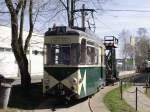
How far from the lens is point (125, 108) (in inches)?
877

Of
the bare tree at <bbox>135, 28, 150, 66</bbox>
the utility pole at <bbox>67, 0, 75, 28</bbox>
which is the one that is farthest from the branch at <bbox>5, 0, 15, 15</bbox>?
the bare tree at <bbox>135, 28, 150, 66</bbox>

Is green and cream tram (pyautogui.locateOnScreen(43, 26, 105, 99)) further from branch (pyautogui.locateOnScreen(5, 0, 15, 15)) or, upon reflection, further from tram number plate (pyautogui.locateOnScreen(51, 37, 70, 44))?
branch (pyautogui.locateOnScreen(5, 0, 15, 15))

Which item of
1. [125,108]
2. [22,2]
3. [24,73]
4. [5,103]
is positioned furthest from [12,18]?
[125,108]

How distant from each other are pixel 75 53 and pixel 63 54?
0.58 meters

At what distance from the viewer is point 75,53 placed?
21562 mm

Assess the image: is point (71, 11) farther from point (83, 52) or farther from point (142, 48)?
point (142, 48)

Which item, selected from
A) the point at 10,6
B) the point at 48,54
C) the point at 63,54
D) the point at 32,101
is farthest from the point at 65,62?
the point at 10,6

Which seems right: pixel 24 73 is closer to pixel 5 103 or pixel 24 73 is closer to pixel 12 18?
pixel 12 18

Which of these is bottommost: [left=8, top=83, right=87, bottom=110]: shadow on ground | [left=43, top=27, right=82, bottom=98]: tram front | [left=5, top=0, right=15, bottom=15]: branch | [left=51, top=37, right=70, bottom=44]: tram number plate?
[left=8, top=83, right=87, bottom=110]: shadow on ground

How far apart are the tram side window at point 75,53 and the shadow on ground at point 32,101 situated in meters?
2.20

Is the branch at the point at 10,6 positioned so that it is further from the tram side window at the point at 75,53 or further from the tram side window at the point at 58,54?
the tram side window at the point at 75,53

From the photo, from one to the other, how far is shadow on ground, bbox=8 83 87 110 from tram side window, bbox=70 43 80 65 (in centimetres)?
220

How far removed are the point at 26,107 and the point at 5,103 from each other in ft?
5.02

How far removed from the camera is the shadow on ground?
21391 millimetres
